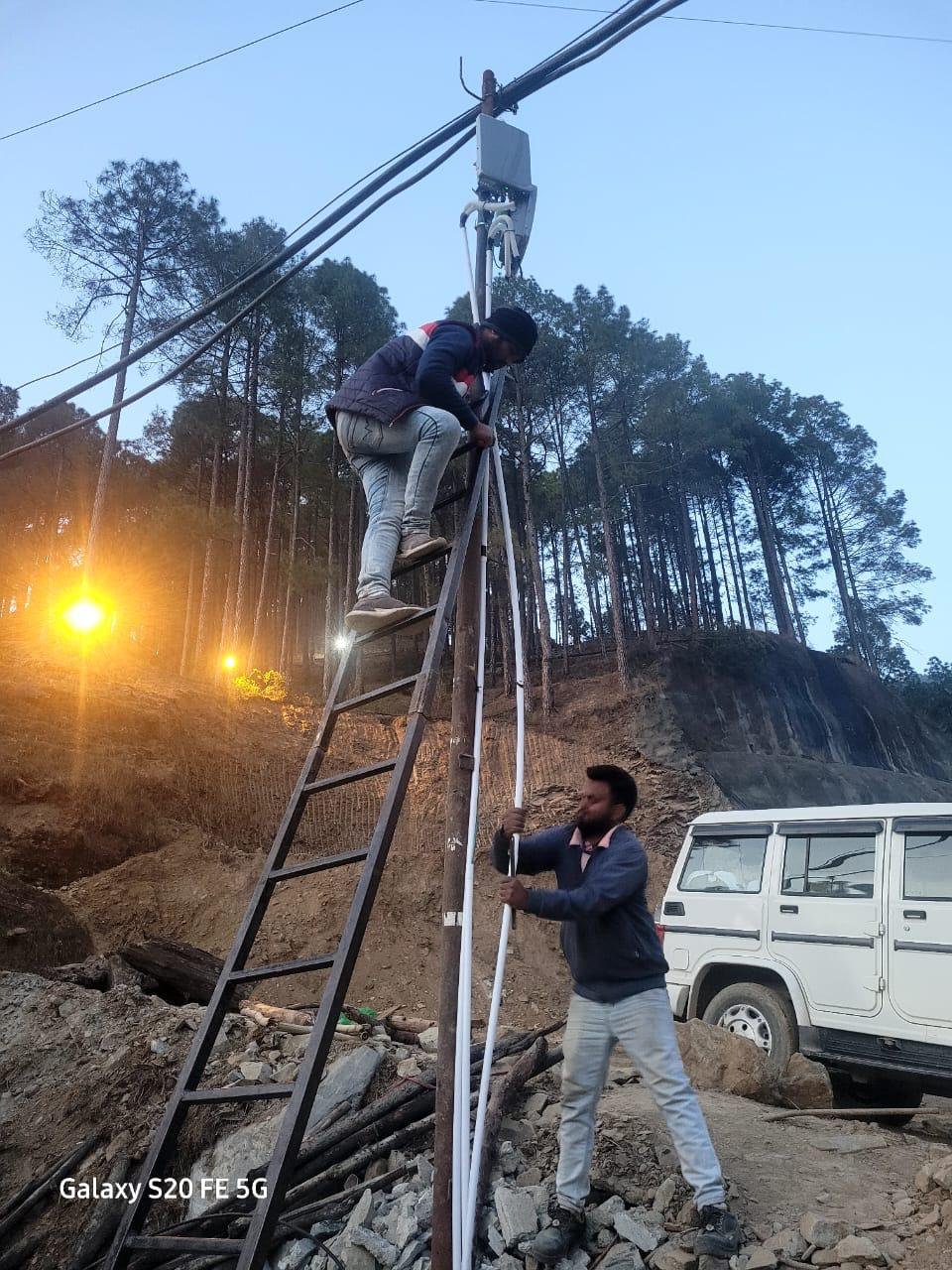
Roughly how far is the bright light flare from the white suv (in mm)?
17284

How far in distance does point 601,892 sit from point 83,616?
65.8ft

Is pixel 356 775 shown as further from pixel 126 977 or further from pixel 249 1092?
pixel 126 977

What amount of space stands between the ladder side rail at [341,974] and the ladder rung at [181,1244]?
15 centimetres

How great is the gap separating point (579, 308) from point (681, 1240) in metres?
27.7

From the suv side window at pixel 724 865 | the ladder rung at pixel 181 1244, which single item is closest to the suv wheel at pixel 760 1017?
the suv side window at pixel 724 865

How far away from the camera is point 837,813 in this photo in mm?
7020

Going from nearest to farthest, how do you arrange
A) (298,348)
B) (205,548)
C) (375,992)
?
1. (375,992)
2. (298,348)
3. (205,548)

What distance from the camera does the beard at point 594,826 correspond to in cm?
382

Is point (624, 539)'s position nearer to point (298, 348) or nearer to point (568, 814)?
point (298, 348)

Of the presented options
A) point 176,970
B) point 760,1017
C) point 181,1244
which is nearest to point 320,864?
point 181,1244

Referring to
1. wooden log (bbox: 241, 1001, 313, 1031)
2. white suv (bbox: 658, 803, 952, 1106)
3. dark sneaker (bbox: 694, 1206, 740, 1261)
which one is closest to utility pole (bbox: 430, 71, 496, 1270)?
dark sneaker (bbox: 694, 1206, 740, 1261)

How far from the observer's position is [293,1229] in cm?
356

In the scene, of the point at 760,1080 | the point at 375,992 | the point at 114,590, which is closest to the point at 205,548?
the point at 114,590

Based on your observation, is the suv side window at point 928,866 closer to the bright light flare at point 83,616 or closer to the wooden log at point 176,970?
the wooden log at point 176,970
